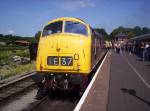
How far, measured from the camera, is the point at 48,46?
34.3ft

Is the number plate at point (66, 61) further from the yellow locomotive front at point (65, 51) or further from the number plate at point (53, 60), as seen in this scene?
the number plate at point (53, 60)

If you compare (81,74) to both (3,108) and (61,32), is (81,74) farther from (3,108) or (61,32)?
(3,108)

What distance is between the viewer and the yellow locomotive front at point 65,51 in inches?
400

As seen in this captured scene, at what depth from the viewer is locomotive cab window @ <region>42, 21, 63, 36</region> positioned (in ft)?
35.9

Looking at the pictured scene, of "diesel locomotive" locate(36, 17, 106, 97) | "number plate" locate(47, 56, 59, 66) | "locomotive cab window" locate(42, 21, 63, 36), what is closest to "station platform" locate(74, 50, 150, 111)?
"diesel locomotive" locate(36, 17, 106, 97)

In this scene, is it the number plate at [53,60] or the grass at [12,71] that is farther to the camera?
the grass at [12,71]

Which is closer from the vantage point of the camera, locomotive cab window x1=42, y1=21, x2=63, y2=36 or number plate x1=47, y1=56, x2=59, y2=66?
number plate x1=47, y1=56, x2=59, y2=66

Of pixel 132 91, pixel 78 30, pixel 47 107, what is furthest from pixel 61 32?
pixel 132 91

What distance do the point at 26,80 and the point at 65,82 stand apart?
587cm

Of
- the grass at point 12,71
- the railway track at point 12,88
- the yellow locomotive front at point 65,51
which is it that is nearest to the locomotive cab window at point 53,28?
the yellow locomotive front at point 65,51

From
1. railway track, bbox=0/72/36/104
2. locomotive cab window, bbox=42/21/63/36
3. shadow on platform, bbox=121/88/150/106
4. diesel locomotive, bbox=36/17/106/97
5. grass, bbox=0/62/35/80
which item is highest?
locomotive cab window, bbox=42/21/63/36

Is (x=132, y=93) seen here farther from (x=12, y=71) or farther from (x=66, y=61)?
(x=12, y=71)

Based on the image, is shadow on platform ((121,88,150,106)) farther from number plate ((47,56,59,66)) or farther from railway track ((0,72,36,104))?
railway track ((0,72,36,104))

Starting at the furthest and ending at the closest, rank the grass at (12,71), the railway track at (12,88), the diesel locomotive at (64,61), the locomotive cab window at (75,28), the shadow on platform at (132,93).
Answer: the grass at (12,71)
the railway track at (12,88)
the locomotive cab window at (75,28)
the diesel locomotive at (64,61)
the shadow on platform at (132,93)
